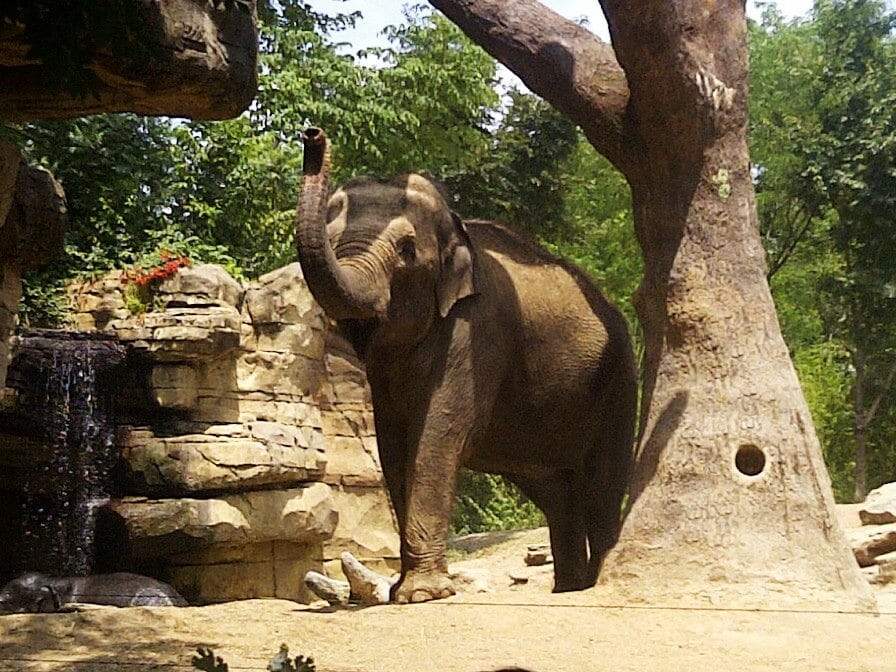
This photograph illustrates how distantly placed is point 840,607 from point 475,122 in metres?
12.8

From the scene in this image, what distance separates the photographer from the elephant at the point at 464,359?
6.16 metres

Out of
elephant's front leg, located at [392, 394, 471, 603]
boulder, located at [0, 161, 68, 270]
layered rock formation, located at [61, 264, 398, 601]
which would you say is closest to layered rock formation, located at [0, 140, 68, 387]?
boulder, located at [0, 161, 68, 270]

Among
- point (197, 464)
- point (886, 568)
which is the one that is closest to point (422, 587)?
point (886, 568)

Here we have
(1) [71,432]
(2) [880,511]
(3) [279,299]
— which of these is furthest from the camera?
(3) [279,299]

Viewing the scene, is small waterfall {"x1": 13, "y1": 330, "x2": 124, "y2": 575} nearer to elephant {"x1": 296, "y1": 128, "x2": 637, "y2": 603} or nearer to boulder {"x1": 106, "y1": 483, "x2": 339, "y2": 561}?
boulder {"x1": 106, "y1": 483, "x2": 339, "y2": 561}

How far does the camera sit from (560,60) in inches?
280

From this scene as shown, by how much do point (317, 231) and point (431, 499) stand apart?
161cm

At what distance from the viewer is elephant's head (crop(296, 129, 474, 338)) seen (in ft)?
19.2

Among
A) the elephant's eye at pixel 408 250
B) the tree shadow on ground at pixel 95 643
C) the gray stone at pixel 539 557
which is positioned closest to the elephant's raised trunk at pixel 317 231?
the elephant's eye at pixel 408 250

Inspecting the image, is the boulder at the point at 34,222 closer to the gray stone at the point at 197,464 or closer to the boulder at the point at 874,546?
the gray stone at the point at 197,464

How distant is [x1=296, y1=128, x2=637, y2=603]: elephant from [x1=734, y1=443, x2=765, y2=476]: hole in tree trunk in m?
1.26

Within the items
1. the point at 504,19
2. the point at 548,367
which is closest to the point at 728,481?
the point at 548,367

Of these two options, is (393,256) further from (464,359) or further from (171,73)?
(171,73)

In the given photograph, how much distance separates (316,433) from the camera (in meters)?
12.4
